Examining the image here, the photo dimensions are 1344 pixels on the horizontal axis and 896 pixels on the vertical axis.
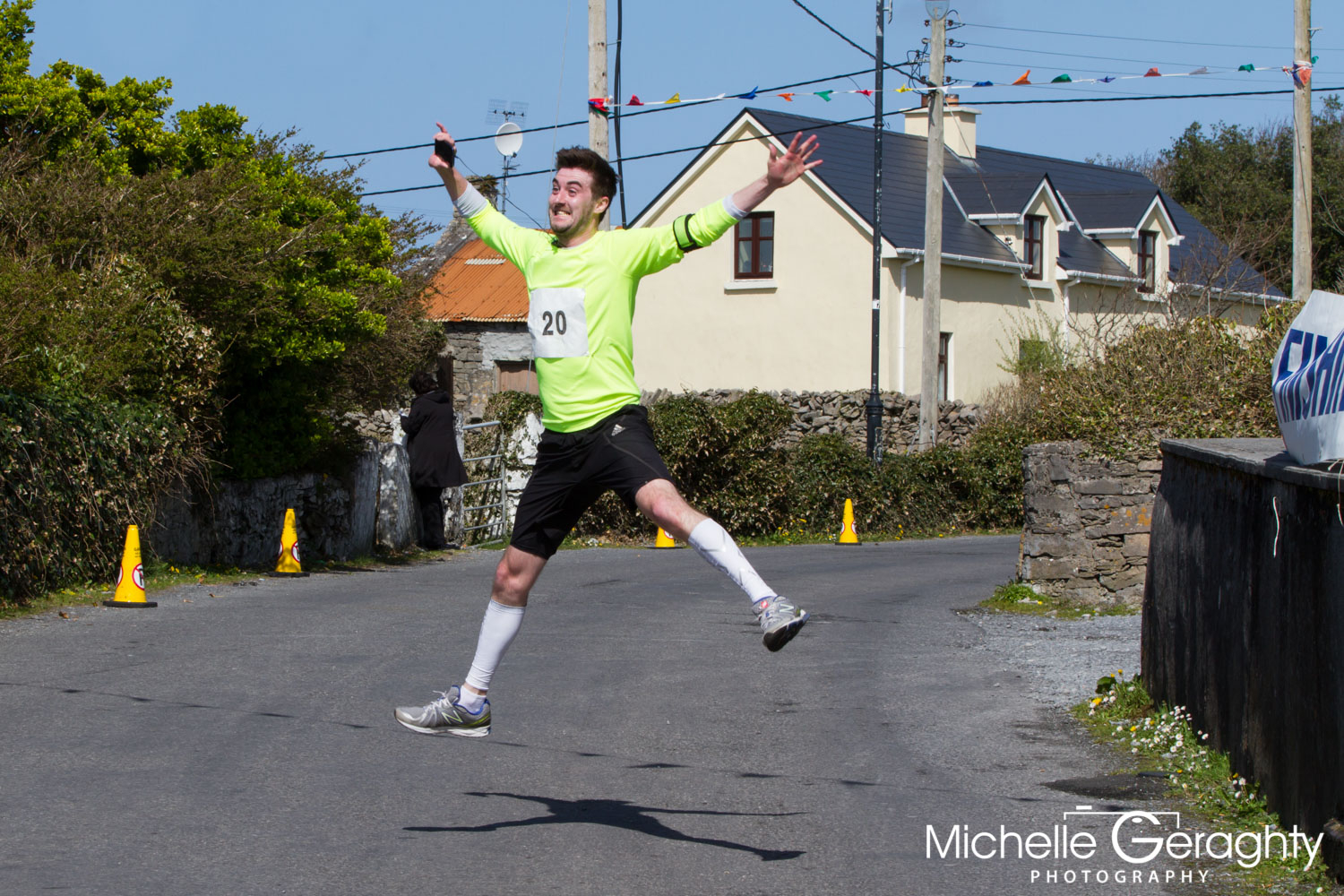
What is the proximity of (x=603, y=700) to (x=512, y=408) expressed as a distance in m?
13.3

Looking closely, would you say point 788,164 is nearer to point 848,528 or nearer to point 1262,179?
point 848,528

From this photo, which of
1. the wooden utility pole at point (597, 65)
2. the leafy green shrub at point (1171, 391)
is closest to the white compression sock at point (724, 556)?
the leafy green shrub at point (1171, 391)

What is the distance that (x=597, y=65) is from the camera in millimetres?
19281

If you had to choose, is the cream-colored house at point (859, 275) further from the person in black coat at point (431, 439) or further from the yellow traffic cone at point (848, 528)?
the person in black coat at point (431, 439)

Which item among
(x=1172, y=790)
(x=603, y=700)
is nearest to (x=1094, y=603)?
(x=603, y=700)

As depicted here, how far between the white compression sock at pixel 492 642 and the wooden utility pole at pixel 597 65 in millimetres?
13873

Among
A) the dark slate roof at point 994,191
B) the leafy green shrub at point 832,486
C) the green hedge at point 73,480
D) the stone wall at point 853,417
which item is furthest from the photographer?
the dark slate roof at point 994,191

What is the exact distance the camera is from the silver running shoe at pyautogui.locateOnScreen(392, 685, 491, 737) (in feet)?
18.5

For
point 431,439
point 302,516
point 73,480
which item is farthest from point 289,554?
point 431,439

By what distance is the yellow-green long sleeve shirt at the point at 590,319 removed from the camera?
5.46m

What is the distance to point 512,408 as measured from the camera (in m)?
20.9

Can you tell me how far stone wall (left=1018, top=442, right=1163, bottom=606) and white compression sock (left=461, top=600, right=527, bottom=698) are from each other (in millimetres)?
8221

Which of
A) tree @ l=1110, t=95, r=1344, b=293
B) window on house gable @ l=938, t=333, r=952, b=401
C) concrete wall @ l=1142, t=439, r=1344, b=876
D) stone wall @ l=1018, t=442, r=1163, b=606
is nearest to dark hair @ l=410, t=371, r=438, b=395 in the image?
stone wall @ l=1018, t=442, r=1163, b=606

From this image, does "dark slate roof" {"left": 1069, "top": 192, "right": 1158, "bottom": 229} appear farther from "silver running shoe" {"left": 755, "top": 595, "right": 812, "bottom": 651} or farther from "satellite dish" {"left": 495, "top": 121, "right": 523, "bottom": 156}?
"silver running shoe" {"left": 755, "top": 595, "right": 812, "bottom": 651}
